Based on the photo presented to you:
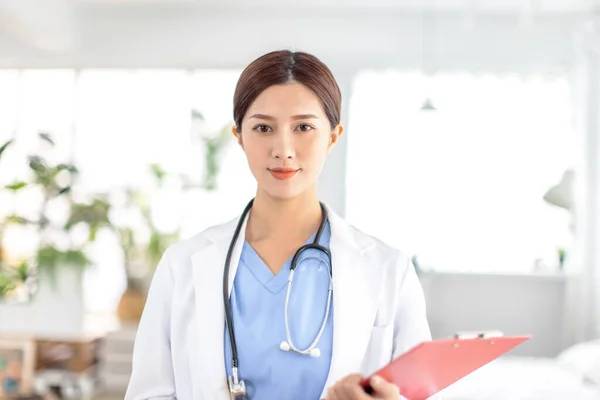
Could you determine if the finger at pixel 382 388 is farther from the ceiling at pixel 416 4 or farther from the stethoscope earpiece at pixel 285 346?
the ceiling at pixel 416 4

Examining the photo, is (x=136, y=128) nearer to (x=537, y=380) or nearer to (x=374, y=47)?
(x=374, y=47)

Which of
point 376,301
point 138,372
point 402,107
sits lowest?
point 138,372

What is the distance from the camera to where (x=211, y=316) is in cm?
109

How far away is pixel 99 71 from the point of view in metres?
5.00

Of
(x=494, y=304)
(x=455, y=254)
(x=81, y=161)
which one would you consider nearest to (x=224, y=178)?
(x=81, y=161)

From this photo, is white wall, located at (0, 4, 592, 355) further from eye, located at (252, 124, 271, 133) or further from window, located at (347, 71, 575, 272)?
eye, located at (252, 124, 271, 133)

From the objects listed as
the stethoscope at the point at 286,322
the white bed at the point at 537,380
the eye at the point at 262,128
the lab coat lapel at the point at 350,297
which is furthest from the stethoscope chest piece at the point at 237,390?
the white bed at the point at 537,380

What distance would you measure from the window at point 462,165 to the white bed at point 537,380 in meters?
1.32

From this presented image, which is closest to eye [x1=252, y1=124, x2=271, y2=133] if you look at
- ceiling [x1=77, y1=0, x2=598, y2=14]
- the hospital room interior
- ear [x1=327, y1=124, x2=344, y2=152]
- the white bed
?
ear [x1=327, y1=124, x2=344, y2=152]

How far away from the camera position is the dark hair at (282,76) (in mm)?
1062

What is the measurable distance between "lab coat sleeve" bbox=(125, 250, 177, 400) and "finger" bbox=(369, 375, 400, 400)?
14.5 inches

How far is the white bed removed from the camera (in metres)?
2.96

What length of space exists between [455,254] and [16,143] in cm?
288

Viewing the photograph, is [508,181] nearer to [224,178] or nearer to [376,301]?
[224,178]
